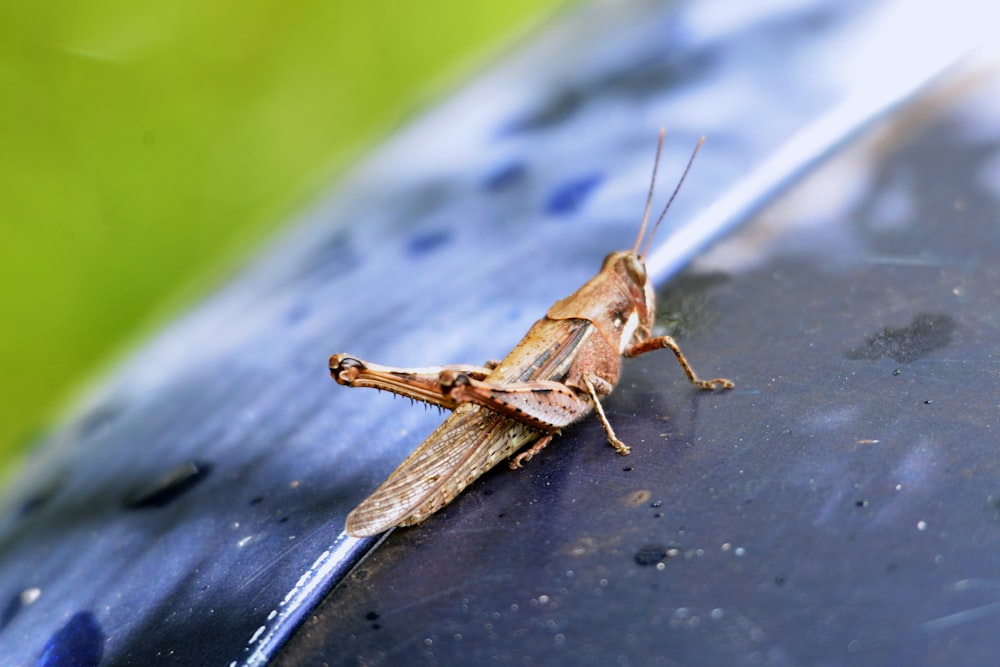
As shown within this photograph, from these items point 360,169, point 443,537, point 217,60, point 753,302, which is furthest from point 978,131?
point 217,60

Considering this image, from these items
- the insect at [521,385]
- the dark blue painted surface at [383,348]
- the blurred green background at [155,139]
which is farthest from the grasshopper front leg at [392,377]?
the blurred green background at [155,139]

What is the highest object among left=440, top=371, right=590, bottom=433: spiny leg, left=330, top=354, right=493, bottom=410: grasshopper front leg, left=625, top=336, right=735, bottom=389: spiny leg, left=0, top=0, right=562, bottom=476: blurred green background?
left=0, top=0, right=562, bottom=476: blurred green background

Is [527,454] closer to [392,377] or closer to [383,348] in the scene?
[392,377]

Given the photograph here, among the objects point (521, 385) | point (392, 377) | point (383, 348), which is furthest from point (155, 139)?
point (521, 385)

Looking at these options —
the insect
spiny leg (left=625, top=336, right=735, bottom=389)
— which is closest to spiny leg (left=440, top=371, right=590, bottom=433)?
the insect

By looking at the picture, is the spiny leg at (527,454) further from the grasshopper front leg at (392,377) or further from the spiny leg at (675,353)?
the spiny leg at (675,353)

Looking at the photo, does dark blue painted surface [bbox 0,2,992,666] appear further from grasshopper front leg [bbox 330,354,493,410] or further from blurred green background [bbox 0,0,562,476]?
blurred green background [bbox 0,0,562,476]

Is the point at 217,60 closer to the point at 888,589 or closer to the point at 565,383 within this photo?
the point at 565,383
